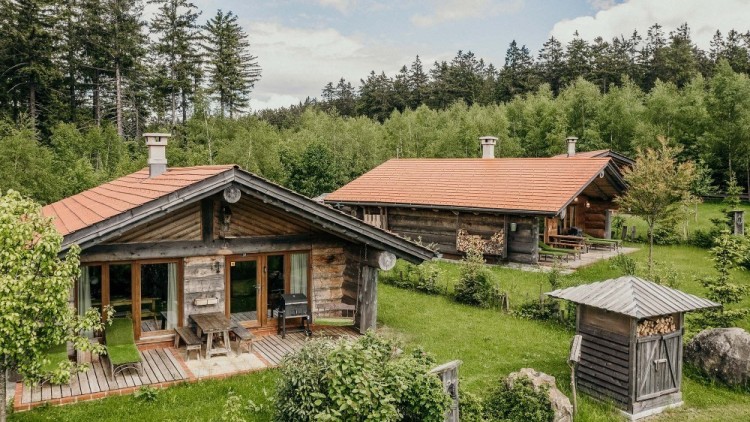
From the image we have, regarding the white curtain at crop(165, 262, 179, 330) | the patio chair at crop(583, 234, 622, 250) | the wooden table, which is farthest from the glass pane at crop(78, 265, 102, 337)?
the patio chair at crop(583, 234, 622, 250)

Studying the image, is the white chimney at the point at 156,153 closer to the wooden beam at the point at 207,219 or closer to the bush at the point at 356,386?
the wooden beam at the point at 207,219

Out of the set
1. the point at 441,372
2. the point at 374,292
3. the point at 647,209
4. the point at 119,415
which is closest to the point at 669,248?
the point at 647,209

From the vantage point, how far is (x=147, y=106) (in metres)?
47.1

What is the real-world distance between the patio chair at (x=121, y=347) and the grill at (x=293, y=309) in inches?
114

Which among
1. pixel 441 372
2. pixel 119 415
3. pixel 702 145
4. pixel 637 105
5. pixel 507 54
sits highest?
pixel 507 54

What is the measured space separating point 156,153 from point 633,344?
1132 centimetres

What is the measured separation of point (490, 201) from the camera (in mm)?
20625

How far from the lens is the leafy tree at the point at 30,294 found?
6.07 m

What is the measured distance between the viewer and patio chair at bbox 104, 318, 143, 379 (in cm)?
907

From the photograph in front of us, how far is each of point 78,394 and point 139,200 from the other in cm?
350

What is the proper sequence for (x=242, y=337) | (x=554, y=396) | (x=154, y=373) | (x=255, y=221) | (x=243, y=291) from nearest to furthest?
(x=554, y=396), (x=154, y=373), (x=242, y=337), (x=255, y=221), (x=243, y=291)

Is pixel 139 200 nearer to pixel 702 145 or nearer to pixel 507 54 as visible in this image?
pixel 702 145

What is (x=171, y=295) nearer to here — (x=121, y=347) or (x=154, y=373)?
(x=121, y=347)

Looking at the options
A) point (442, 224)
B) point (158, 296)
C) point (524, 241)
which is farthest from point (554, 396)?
point (442, 224)
